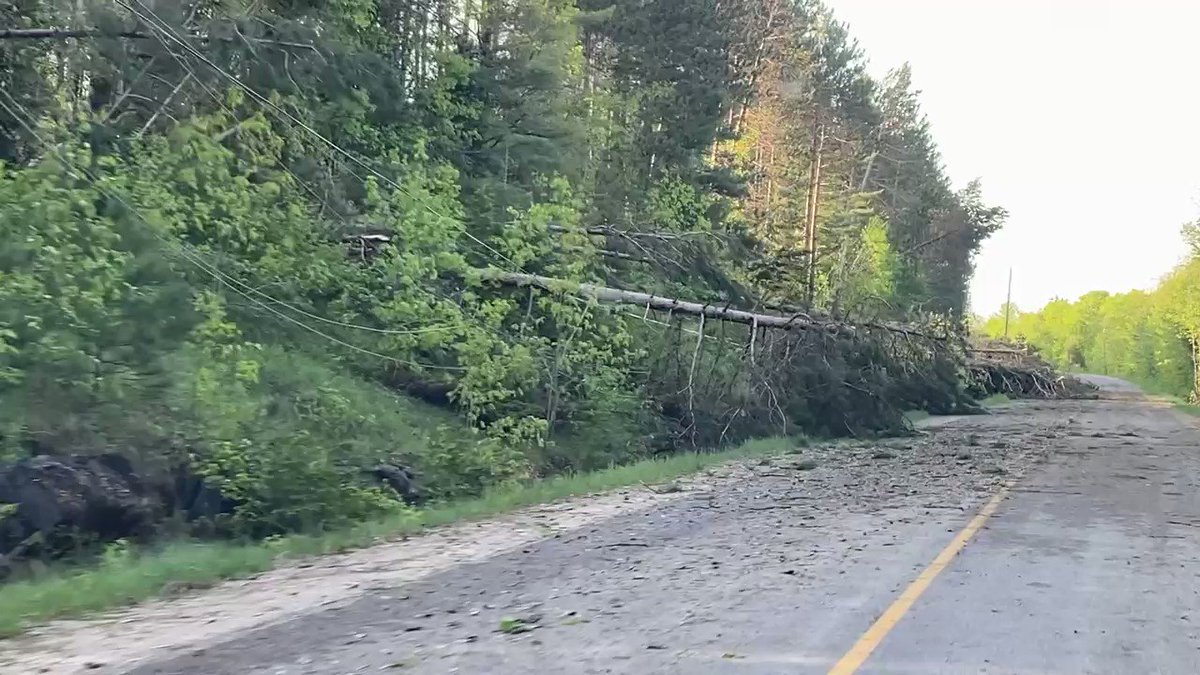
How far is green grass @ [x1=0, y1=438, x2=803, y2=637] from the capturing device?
845cm

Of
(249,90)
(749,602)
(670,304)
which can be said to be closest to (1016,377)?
(670,304)

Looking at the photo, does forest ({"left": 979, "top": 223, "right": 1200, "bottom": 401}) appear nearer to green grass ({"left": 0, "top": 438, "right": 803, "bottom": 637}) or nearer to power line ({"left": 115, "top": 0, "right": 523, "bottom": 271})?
power line ({"left": 115, "top": 0, "right": 523, "bottom": 271})

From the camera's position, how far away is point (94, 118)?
663 inches

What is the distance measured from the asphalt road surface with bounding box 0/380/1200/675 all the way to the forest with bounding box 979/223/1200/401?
4924 cm

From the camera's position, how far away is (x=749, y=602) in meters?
8.55

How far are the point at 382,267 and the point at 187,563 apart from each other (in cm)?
902

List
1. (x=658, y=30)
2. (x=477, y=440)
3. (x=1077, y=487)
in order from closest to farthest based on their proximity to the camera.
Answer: (x=1077, y=487) < (x=477, y=440) < (x=658, y=30)

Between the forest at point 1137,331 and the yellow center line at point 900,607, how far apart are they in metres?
50.3

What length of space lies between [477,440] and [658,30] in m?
20.9

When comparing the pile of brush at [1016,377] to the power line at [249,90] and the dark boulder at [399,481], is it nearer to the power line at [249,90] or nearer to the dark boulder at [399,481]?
the power line at [249,90]

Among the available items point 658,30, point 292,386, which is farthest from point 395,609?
point 658,30

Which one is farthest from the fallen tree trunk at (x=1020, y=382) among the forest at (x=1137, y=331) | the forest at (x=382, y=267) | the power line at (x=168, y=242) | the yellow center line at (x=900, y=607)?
the yellow center line at (x=900, y=607)

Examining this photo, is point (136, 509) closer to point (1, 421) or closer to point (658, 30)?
point (1, 421)

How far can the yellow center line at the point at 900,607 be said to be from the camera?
674cm
